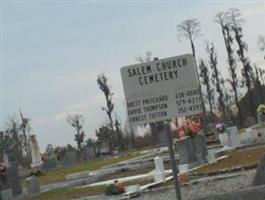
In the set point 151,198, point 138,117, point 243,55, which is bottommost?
point 151,198

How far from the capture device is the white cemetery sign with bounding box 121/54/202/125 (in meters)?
7.74

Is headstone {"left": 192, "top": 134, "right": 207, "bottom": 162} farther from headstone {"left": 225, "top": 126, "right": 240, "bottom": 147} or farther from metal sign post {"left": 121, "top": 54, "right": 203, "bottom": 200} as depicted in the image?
metal sign post {"left": 121, "top": 54, "right": 203, "bottom": 200}

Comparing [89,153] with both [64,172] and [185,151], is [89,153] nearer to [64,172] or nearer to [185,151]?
[64,172]

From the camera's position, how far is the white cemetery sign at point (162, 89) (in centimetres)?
774

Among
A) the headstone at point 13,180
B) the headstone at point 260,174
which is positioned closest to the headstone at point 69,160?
the headstone at point 13,180

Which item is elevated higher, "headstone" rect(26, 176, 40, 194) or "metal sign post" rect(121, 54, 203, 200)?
"metal sign post" rect(121, 54, 203, 200)

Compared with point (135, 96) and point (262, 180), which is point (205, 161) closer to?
point (262, 180)

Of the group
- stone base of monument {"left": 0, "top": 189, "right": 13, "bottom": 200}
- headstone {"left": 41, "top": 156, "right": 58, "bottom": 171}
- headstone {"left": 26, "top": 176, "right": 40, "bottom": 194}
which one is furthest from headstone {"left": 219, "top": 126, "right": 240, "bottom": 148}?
headstone {"left": 41, "top": 156, "right": 58, "bottom": 171}

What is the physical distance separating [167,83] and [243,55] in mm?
62202

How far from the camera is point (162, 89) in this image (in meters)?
7.76

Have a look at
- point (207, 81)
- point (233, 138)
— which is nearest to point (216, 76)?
point (207, 81)

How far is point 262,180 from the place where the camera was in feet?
42.9

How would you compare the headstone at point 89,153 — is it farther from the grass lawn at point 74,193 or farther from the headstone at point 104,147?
the grass lawn at point 74,193

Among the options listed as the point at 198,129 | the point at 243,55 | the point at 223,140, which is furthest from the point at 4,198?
the point at 243,55
